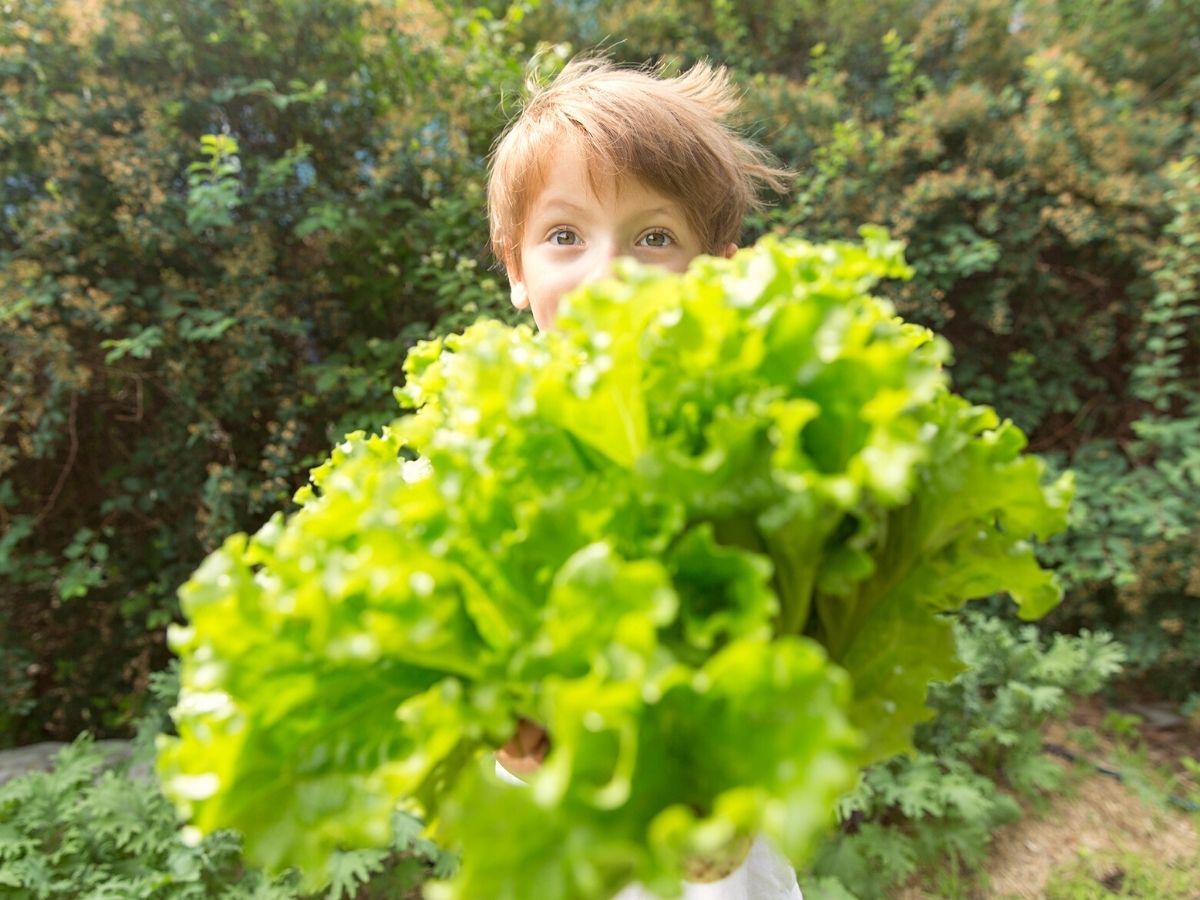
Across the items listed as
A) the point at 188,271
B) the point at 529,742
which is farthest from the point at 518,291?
the point at 188,271

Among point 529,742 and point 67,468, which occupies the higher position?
point 529,742

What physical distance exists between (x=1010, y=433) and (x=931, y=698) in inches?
102

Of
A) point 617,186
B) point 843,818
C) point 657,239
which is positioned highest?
point 617,186

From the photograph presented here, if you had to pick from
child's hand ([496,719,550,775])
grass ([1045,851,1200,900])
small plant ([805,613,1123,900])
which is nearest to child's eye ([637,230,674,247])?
child's hand ([496,719,550,775])

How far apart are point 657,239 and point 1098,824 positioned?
3037 millimetres

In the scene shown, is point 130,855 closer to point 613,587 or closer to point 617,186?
point 617,186

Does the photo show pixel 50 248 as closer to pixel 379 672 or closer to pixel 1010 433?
pixel 379 672

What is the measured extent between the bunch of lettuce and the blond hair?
0.77 m

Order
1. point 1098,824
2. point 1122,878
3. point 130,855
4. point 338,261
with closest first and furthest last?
point 130,855 → point 1122,878 → point 1098,824 → point 338,261

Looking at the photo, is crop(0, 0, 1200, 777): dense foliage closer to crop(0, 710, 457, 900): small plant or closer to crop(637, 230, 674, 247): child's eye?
crop(0, 710, 457, 900): small plant

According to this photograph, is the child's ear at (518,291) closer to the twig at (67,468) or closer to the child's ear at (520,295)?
the child's ear at (520,295)

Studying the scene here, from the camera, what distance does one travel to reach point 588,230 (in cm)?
138

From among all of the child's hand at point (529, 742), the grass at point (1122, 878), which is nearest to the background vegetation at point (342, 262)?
the grass at point (1122, 878)

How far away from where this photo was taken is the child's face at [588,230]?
1358 millimetres
